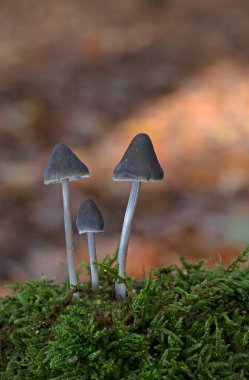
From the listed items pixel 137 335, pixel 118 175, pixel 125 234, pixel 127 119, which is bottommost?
pixel 137 335

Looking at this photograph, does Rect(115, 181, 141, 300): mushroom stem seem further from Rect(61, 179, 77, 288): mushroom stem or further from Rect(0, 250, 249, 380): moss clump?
Rect(61, 179, 77, 288): mushroom stem

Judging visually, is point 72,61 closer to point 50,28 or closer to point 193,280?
point 50,28

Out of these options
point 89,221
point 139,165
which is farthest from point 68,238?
point 139,165

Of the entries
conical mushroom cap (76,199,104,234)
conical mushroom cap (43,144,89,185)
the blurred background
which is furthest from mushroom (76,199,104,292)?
the blurred background

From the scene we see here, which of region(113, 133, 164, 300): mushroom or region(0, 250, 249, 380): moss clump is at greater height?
region(113, 133, 164, 300): mushroom

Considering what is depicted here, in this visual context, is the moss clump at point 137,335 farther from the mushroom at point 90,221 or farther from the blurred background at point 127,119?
the blurred background at point 127,119

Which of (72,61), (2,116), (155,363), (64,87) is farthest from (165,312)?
(72,61)

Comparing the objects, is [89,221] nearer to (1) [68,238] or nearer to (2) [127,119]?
(1) [68,238]
